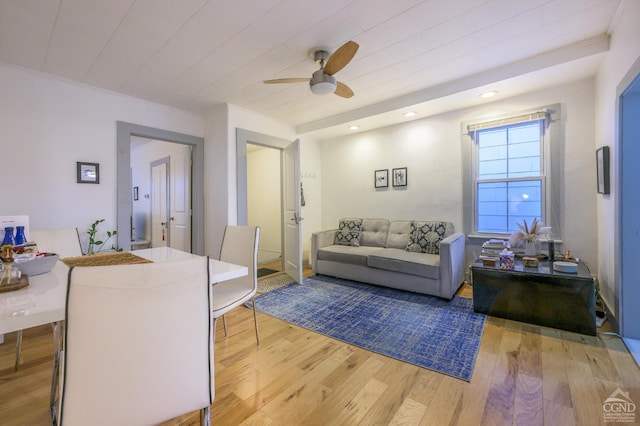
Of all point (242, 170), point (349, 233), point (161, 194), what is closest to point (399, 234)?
point (349, 233)

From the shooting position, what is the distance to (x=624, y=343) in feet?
6.77

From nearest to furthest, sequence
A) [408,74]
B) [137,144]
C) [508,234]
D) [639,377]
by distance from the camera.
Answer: [639,377] → [408,74] → [508,234] → [137,144]

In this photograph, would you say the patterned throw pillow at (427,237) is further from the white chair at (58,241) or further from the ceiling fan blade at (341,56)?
the white chair at (58,241)

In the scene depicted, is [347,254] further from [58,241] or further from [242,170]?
[58,241]

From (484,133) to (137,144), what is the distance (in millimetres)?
6250

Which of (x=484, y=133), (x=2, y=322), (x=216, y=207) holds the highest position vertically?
(x=484, y=133)

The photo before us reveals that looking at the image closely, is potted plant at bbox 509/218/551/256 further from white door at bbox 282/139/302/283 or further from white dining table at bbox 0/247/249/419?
white dining table at bbox 0/247/249/419

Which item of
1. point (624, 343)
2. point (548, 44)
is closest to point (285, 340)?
point (624, 343)

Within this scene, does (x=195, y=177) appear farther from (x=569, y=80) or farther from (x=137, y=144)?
(x=569, y=80)

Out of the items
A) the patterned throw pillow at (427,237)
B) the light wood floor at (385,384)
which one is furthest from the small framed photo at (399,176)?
the light wood floor at (385,384)

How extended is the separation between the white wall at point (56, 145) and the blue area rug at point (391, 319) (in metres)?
2.22

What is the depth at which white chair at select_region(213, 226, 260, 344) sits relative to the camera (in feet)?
6.46

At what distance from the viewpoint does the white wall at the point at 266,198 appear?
17.0 feet

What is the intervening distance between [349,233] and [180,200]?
2.72 meters
